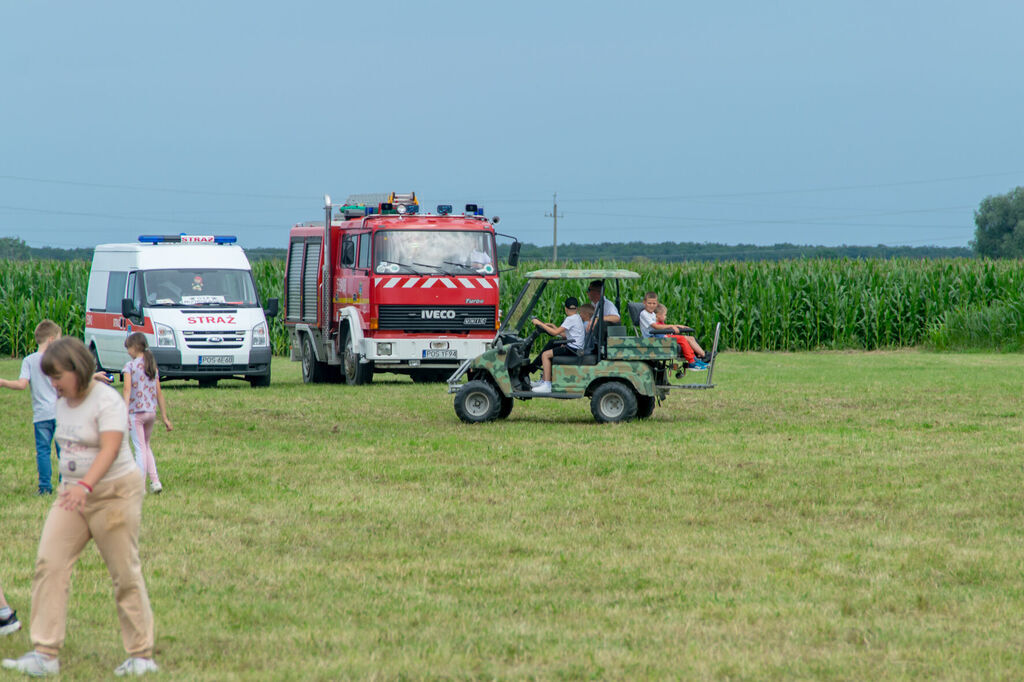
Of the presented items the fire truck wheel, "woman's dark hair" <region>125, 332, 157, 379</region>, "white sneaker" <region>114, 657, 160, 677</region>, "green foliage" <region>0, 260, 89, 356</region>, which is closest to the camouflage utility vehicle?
the fire truck wheel

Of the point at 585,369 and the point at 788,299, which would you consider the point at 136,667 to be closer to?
the point at 585,369

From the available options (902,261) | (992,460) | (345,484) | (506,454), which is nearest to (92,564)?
(345,484)

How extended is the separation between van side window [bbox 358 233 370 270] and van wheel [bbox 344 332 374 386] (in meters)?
1.32

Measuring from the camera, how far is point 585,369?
1678 centimetres

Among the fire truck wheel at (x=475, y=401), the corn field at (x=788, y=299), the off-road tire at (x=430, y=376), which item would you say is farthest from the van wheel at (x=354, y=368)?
the corn field at (x=788, y=299)

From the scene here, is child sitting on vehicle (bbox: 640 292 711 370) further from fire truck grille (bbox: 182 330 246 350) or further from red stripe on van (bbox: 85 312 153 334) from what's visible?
red stripe on van (bbox: 85 312 153 334)

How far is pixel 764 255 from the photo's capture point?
4166 centimetres

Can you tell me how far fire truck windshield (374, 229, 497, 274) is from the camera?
23.3 metres

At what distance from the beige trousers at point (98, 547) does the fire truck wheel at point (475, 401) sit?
11072 millimetres

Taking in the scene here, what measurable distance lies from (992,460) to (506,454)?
459 cm

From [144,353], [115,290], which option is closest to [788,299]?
[115,290]

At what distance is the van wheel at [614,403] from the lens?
16688 millimetres

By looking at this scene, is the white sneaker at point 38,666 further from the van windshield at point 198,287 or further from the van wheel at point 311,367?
the van wheel at point 311,367

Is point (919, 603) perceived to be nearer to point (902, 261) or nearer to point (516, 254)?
point (516, 254)
